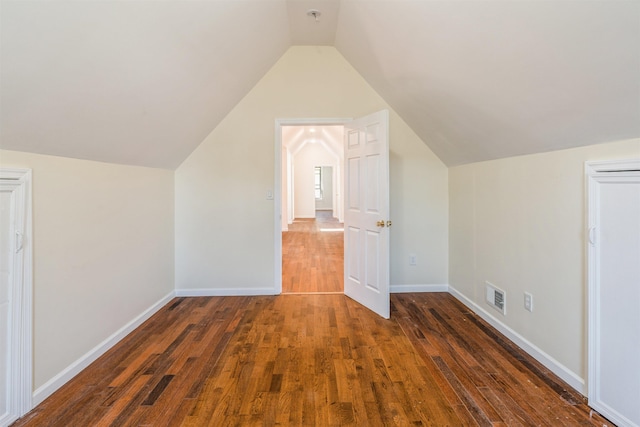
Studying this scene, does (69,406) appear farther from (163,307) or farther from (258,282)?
(258,282)

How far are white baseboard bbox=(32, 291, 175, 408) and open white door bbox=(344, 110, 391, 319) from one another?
198cm

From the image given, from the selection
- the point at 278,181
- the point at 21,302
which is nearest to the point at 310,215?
the point at 278,181

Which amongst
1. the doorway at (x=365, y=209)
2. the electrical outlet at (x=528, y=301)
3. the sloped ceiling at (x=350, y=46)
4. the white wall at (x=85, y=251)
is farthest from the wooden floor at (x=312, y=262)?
the sloped ceiling at (x=350, y=46)

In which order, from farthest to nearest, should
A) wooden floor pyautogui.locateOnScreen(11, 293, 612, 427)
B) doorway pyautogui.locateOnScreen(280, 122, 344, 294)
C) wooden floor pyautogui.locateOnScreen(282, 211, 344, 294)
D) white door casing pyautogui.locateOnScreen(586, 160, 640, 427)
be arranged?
doorway pyautogui.locateOnScreen(280, 122, 344, 294), wooden floor pyautogui.locateOnScreen(282, 211, 344, 294), wooden floor pyautogui.locateOnScreen(11, 293, 612, 427), white door casing pyautogui.locateOnScreen(586, 160, 640, 427)

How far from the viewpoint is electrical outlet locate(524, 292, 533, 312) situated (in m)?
2.12

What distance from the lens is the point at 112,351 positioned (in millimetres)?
2172

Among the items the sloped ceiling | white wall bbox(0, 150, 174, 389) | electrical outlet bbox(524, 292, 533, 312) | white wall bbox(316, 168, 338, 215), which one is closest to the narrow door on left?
white wall bbox(0, 150, 174, 389)

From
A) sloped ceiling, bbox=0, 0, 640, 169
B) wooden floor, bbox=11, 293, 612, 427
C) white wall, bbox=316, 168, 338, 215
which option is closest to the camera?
sloped ceiling, bbox=0, 0, 640, 169

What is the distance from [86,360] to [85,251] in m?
0.71

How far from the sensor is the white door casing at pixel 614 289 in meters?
1.41

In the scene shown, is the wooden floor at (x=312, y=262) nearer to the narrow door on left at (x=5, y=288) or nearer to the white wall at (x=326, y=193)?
the narrow door on left at (x=5, y=288)

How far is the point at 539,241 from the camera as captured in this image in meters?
2.05

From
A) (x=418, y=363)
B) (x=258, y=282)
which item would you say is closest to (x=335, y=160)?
(x=258, y=282)

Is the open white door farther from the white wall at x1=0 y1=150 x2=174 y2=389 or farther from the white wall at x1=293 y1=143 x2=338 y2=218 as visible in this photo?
the white wall at x1=293 y1=143 x2=338 y2=218
